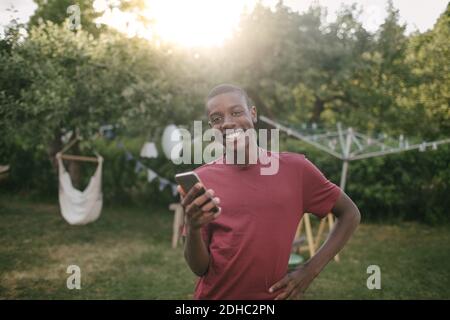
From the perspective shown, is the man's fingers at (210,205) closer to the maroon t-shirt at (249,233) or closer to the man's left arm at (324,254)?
the maroon t-shirt at (249,233)

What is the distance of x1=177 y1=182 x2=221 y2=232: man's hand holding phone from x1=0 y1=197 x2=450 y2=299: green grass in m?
4.28

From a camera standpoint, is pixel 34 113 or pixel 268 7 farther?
pixel 268 7

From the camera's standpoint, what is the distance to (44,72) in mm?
6805

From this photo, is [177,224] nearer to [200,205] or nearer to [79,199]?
[79,199]

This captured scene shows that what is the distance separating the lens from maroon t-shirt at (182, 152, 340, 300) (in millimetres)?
1922

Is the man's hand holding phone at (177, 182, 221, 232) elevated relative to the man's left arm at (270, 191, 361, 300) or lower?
elevated

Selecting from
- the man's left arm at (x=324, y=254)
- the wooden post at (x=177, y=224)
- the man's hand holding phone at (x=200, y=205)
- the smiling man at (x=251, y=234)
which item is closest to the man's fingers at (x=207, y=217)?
the man's hand holding phone at (x=200, y=205)

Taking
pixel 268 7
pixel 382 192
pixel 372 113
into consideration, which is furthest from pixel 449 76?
pixel 268 7

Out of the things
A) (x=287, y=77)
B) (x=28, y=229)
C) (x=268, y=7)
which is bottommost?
(x=28, y=229)

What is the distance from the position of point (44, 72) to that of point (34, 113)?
27.7 inches

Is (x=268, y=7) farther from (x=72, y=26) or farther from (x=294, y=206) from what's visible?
(x=294, y=206)

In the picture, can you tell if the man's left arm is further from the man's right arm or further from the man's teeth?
the man's teeth

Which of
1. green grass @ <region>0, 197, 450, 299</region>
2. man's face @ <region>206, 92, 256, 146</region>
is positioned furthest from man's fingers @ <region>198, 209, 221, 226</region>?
green grass @ <region>0, 197, 450, 299</region>
